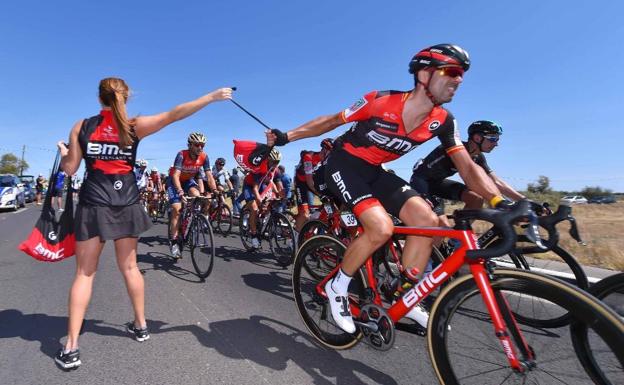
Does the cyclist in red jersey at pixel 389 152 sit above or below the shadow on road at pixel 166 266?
above

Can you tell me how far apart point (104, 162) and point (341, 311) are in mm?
2136

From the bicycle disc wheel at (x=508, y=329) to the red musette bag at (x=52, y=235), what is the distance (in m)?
2.88

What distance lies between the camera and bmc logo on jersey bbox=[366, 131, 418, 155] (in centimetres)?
276

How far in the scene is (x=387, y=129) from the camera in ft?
8.95

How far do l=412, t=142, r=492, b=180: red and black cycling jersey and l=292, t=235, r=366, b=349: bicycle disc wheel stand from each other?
7.17 feet

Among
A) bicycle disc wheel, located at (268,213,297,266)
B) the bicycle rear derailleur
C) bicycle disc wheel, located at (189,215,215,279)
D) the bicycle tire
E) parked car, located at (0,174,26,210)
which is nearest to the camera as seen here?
the bicycle tire

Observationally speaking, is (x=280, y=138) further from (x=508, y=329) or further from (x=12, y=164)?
(x=12, y=164)

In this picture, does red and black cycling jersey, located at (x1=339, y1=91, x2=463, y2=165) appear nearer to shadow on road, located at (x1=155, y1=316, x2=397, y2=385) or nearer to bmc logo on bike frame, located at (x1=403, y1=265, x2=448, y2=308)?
bmc logo on bike frame, located at (x1=403, y1=265, x2=448, y2=308)

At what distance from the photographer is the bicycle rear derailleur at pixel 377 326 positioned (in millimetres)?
2420

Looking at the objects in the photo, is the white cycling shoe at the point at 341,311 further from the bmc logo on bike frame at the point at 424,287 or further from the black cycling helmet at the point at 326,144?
the black cycling helmet at the point at 326,144

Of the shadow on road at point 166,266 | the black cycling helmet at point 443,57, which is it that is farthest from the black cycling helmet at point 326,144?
the black cycling helmet at point 443,57

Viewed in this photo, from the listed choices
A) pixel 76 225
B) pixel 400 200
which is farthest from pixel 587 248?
pixel 76 225

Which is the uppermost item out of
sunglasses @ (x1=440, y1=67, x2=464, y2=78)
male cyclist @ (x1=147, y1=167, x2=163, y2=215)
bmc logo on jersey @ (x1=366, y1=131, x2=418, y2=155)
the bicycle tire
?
sunglasses @ (x1=440, y1=67, x2=464, y2=78)

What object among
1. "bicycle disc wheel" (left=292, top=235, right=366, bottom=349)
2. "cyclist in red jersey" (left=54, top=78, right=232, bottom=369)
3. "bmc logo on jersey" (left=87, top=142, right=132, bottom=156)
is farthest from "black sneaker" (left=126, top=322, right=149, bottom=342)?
"bmc logo on jersey" (left=87, top=142, right=132, bottom=156)
